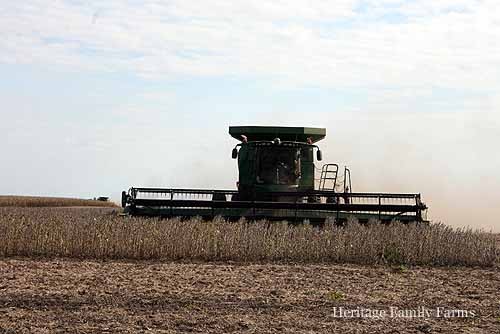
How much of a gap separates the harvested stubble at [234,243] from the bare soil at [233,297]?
723 mm

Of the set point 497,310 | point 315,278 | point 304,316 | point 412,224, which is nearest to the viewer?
point 304,316

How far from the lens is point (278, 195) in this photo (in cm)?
1819

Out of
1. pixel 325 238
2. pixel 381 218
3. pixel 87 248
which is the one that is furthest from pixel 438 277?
pixel 87 248

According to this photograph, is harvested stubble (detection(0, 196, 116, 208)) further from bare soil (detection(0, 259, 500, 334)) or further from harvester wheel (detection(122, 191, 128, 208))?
bare soil (detection(0, 259, 500, 334))

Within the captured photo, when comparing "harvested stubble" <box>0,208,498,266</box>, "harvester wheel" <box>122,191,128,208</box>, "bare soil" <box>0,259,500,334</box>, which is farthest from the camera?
"harvester wheel" <box>122,191,128,208</box>

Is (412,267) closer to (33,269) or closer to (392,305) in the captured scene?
(392,305)

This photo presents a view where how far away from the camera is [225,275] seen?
13.1m

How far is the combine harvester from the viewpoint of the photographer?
58.7 feet

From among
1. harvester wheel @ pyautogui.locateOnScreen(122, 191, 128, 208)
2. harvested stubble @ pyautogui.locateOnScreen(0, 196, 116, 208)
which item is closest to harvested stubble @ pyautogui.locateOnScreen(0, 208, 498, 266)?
harvester wheel @ pyautogui.locateOnScreen(122, 191, 128, 208)

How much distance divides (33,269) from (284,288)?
4156 millimetres

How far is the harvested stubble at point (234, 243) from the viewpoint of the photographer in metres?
15.5

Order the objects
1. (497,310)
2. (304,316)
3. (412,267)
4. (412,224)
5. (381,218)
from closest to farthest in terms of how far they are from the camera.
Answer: (304,316)
(497,310)
(412,267)
(412,224)
(381,218)

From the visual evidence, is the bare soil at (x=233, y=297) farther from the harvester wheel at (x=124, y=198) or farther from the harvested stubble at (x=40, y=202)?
the harvested stubble at (x=40, y=202)

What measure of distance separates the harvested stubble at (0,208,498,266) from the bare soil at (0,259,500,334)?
0.72m
